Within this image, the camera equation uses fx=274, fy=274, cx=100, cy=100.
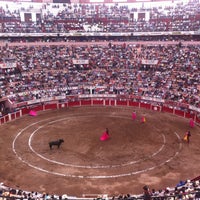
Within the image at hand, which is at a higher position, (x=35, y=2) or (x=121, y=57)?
(x=35, y=2)

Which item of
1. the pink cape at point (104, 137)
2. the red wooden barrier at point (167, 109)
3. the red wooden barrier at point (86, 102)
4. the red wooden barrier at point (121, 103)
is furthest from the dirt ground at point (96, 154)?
the red wooden barrier at point (121, 103)

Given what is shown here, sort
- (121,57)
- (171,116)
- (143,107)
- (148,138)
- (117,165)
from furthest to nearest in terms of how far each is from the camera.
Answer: (121,57) → (143,107) → (171,116) → (148,138) → (117,165)

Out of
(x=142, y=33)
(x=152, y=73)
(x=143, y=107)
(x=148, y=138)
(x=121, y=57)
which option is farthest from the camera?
(x=142, y=33)

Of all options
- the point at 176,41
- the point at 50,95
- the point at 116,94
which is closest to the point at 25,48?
the point at 50,95

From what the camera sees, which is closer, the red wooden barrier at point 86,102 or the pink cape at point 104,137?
the pink cape at point 104,137

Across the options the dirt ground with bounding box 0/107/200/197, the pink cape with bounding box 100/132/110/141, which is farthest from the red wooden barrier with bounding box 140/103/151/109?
the pink cape with bounding box 100/132/110/141

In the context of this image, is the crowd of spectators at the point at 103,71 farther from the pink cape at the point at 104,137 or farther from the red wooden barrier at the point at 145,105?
the pink cape at the point at 104,137

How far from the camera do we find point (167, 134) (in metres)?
32.4

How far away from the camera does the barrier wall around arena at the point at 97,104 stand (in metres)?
38.4

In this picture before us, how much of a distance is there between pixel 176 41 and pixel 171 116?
27.9 meters

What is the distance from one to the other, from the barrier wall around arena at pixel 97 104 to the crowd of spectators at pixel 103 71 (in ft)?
6.39

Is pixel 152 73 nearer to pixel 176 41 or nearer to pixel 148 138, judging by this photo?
pixel 176 41

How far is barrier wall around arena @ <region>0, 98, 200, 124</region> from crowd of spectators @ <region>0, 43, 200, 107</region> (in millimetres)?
1947

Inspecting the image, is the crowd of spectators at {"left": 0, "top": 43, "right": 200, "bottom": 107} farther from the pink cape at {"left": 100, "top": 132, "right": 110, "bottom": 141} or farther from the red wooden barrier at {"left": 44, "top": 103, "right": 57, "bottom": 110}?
the pink cape at {"left": 100, "top": 132, "right": 110, "bottom": 141}
